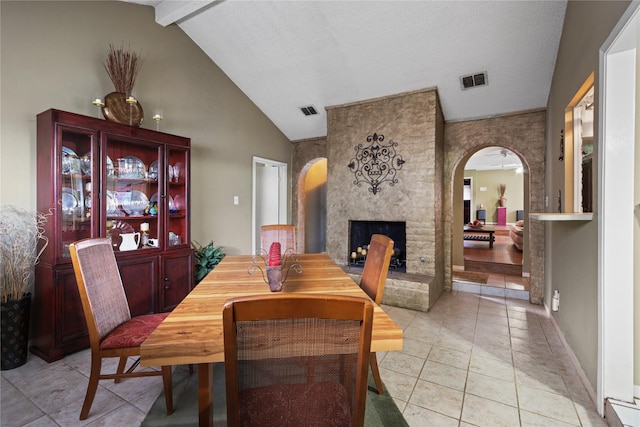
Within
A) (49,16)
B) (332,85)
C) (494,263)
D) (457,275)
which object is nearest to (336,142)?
(332,85)

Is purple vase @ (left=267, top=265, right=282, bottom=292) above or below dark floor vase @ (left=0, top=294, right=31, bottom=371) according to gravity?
above

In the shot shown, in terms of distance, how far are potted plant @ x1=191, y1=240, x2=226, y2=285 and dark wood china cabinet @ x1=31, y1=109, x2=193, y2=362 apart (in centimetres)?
→ 31

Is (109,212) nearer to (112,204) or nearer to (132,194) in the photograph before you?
(112,204)

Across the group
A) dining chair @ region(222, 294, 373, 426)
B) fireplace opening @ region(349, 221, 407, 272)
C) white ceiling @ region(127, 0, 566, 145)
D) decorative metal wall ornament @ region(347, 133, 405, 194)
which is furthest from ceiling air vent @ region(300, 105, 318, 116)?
dining chair @ region(222, 294, 373, 426)

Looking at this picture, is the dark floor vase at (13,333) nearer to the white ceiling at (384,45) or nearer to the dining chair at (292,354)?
the dining chair at (292,354)

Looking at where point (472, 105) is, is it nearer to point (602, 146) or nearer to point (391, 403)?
point (602, 146)

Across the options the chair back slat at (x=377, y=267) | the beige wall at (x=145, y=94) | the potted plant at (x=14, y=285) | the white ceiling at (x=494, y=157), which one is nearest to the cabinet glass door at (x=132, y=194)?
the beige wall at (x=145, y=94)

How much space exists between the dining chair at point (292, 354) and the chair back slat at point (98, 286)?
1.19m

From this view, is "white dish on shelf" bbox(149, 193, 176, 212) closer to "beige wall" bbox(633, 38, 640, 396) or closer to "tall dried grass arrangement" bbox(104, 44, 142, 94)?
"tall dried grass arrangement" bbox(104, 44, 142, 94)

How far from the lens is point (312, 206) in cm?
592

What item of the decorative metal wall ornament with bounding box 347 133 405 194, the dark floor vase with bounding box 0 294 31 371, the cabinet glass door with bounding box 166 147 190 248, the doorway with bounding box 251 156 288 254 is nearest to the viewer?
the dark floor vase with bounding box 0 294 31 371

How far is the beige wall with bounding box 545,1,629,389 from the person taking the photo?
1.73 meters

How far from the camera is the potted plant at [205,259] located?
11.4 feet

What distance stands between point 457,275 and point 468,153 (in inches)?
75.6
